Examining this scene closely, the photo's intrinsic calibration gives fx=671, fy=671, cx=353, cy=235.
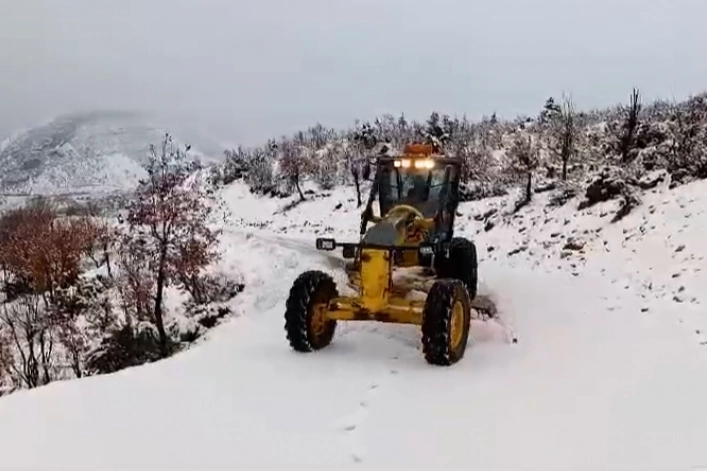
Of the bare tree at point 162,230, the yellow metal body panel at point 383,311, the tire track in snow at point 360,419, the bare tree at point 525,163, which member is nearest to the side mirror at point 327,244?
the yellow metal body panel at point 383,311

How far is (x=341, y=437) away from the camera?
5.20 metres

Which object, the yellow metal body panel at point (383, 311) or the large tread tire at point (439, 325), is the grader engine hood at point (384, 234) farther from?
the large tread tire at point (439, 325)

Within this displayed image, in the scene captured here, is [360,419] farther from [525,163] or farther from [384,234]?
[525,163]

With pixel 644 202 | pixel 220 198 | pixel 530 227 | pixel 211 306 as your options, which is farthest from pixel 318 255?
pixel 220 198

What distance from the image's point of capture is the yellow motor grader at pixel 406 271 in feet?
23.7

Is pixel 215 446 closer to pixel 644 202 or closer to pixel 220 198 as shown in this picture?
pixel 644 202

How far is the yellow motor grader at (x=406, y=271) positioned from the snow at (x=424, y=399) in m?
0.36

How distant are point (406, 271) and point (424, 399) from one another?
11.5 feet

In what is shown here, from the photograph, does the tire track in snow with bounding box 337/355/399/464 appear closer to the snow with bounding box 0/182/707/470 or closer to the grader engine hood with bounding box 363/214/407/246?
the snow with bounding box 0/182/707/470

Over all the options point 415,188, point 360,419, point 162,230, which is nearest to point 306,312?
point 360,419

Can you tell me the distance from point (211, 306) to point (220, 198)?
2937 centimetres

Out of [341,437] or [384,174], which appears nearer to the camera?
[341,437]

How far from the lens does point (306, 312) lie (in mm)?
7789

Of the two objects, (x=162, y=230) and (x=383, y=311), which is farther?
(x=162, y=230)
